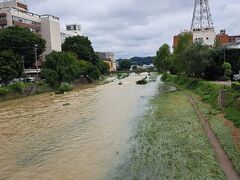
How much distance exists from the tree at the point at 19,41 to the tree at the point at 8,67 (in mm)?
10724

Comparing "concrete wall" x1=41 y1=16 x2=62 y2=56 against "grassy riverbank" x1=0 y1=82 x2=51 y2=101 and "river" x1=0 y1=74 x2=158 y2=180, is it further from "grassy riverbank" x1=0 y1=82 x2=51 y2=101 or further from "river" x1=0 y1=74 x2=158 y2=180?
"river" x1=0 y1=74 x2=158 y2=180

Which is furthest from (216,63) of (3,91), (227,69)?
(3,91)

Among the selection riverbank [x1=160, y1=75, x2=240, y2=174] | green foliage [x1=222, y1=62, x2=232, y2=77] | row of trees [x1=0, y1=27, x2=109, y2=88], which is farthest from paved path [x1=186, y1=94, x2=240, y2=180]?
row of trees [x1=0, y1=27, x2=109, y2=88]

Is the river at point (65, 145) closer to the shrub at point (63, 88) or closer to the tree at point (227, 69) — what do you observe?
the tree at point (227, 69)

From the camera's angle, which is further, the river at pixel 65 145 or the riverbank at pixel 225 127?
the riverbank at pixel 225 127

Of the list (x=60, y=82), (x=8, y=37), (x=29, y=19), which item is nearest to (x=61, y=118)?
(x=60, y=82)

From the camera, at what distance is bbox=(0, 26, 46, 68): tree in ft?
241

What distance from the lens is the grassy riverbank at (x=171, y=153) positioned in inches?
504

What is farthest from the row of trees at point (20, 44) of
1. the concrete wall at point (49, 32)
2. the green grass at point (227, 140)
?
the green grass at point (227, 140)

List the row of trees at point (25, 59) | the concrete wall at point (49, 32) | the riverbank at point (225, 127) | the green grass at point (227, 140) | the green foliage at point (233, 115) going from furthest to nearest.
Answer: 1. the concrete wall at point (49, 32)
2. the row of trees at point (25, 59)
3. the green foliage at point (233, 115)
4. the riverbank at point (225, 127)
5. the green grass at point (227, 140)

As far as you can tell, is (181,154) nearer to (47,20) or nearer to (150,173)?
(150,173)

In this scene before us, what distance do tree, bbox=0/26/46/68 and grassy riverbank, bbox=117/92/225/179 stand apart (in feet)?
185

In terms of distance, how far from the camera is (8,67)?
5953 cm

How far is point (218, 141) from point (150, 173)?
5.40 metres
